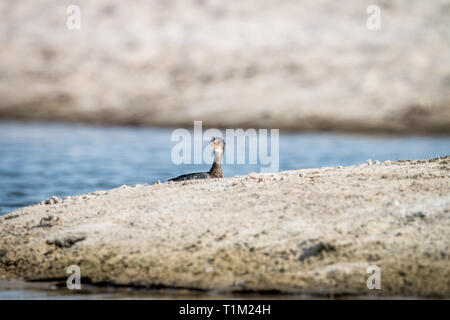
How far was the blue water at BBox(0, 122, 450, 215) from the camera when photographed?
15664mm

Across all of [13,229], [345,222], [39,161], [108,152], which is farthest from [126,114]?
[345,222]

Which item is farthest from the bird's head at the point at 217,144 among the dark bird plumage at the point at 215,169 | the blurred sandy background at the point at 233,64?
the blurred sandy background at the point at 233,64

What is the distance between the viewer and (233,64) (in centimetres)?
2634

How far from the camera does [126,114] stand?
25125 millimetres

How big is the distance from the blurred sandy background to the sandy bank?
15.6 m

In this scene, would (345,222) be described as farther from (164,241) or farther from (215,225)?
(164,241)
